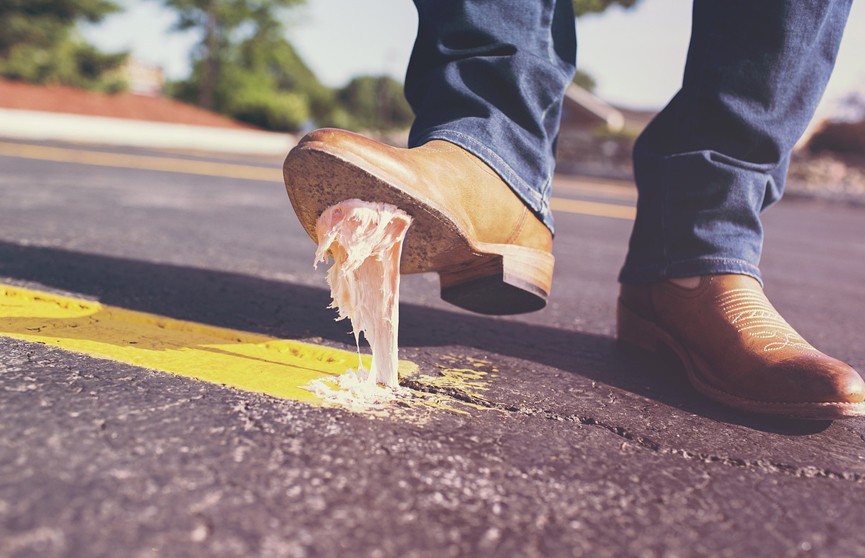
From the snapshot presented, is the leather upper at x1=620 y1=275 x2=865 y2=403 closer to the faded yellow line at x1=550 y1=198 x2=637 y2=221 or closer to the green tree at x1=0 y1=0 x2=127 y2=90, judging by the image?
the faded yellow line at x1=550 y1=198 x2=637 y2=221

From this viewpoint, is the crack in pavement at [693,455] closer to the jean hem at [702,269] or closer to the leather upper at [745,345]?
the leather upper at [745,345]

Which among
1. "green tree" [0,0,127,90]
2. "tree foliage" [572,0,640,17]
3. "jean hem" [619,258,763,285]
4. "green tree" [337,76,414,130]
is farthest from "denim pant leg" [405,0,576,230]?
"green tree" [337,76,414,130]

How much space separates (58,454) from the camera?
77 centimetres

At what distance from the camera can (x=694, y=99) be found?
1424mm

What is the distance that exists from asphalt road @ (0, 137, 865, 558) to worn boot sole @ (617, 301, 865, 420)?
2cm

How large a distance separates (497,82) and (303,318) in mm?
678

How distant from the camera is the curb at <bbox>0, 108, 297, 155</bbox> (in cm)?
1587

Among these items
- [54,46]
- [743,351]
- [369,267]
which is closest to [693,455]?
[743,351]

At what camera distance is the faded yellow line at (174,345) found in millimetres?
1122

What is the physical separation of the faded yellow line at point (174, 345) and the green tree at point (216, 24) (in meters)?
35.3

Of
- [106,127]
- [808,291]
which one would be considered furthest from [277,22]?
[808,291]

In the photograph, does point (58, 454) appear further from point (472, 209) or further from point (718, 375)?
point (718, 375)

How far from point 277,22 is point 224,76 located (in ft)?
12.3

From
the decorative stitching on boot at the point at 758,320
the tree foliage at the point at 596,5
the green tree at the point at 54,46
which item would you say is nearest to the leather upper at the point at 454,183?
the decorative stitching on boot at the point at 758,320
